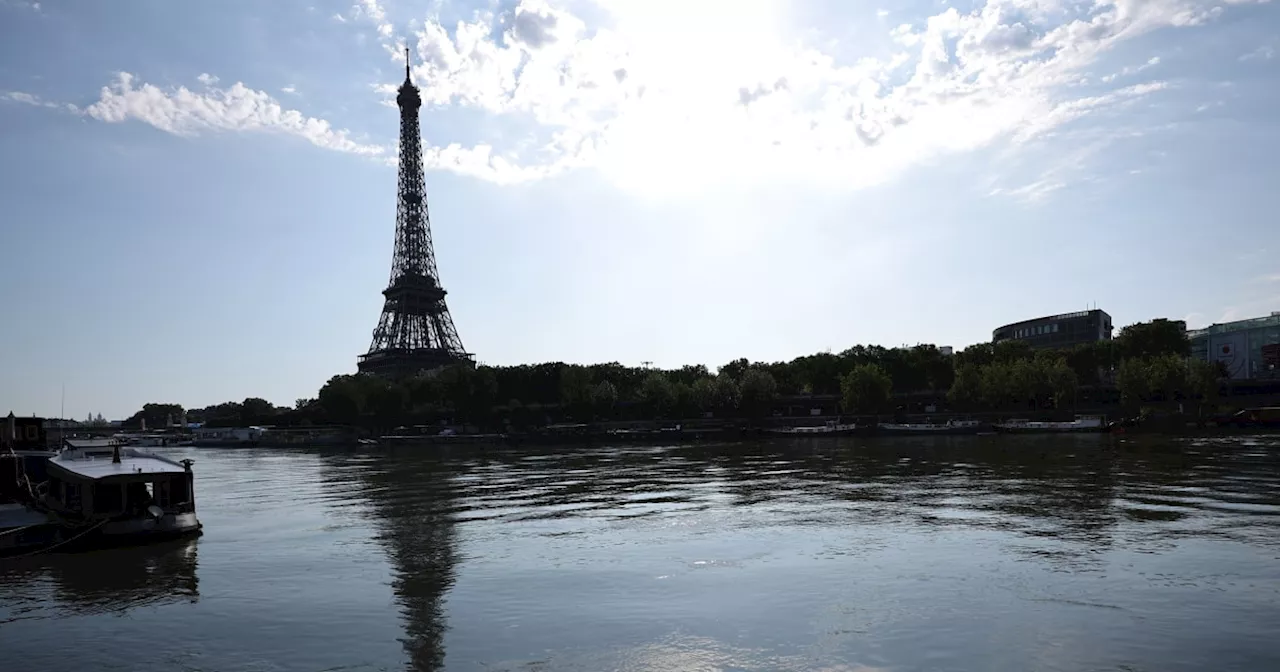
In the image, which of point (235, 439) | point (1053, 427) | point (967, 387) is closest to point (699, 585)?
point (1053, 427)

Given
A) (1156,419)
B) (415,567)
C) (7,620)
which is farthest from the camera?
(1156,419)

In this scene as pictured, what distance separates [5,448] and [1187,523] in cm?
4974

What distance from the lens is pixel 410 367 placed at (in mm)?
191750

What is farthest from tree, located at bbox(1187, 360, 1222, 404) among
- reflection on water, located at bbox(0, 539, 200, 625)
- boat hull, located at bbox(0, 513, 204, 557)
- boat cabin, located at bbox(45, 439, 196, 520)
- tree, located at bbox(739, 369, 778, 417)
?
boat hull, located at bbox(0, 513, 204, 557)

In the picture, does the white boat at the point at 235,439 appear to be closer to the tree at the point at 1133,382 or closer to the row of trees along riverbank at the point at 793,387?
the row of trees along riverbank at the point at 793,387

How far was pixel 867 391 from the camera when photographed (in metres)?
153

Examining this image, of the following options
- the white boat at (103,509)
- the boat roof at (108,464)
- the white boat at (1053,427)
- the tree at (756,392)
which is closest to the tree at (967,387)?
the white boat at (1053,427)

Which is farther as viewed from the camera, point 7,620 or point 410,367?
point 410,367

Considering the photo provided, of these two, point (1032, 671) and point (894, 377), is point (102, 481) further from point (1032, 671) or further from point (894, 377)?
point (894, 377)

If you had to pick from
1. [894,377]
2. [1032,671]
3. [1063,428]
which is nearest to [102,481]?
[1032,671]

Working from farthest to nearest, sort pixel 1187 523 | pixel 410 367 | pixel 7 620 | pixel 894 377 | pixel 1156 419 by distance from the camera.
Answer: pixel 410 367 → pixel 894 377 → pixel 1156 419 → pixel 1187 523 → pixel 7 620

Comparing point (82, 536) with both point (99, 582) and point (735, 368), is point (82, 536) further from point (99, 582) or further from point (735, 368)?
point (735, 368)

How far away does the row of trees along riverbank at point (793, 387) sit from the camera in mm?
145375

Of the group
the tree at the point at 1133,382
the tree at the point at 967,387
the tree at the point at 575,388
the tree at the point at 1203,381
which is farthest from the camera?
the tree at the point at 575,388
